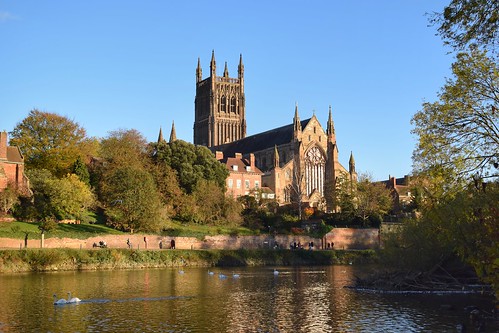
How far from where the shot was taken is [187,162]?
73.9 metres

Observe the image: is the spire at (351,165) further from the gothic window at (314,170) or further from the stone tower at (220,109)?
the stone tower at (220,109)

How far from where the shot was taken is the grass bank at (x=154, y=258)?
46.7 metres

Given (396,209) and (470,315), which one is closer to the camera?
(470,315)

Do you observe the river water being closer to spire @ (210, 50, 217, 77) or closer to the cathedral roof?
the cathedral roof

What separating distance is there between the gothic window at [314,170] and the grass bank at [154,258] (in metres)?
36.6

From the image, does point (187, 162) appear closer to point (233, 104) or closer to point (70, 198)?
point (70, 198)

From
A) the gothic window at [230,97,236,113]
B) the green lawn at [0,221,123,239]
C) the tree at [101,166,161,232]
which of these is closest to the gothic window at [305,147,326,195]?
the gothic window at [230,97,236,113]

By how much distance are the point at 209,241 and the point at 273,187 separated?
3446 centimetres

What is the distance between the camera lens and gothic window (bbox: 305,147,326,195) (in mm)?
104625

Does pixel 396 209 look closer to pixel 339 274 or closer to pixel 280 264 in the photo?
pixel 280 264

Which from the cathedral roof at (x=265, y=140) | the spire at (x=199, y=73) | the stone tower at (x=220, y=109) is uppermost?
the spire at (x=199, y=73)

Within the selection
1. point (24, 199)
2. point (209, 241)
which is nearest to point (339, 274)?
point (209, 241)

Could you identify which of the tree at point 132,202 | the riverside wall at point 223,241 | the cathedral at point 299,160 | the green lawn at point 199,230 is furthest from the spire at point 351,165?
the tree at point 132,202

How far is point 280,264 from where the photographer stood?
62.9 m
